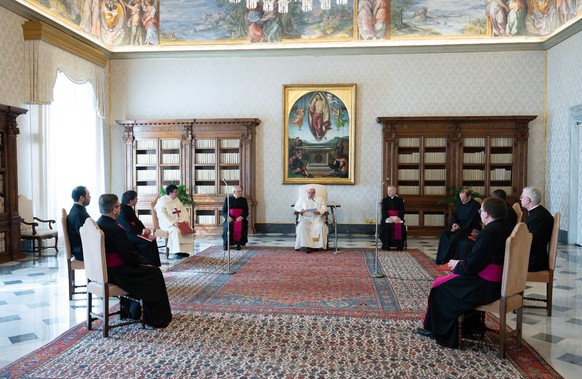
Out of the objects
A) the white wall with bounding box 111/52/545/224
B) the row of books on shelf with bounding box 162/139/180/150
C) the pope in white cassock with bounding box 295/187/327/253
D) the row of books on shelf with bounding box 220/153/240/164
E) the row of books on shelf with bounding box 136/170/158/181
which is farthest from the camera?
the row of books on shelf with bounding box 136/170/158/181

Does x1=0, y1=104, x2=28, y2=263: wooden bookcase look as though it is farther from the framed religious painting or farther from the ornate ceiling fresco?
the framed religious painting

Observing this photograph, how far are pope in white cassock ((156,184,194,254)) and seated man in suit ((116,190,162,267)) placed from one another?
5.03 ft

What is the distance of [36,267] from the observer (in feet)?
27.9

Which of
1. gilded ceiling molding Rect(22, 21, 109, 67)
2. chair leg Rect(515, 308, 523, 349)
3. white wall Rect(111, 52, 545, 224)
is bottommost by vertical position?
chair leg Rect(515, 308, 523, 349)

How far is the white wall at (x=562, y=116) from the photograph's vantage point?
36.1ft

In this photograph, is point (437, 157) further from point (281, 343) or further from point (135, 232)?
point (281, 343)

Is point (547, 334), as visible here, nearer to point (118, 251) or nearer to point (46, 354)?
point (118, 251)

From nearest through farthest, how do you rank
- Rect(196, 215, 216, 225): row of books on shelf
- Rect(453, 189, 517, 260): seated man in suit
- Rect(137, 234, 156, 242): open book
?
1. Rect(137, 234, 156, 242): open book
2. Rect(453, 189, 517, 260): seated man in suit
3. Rect(196, 215, 216, 225): row of books on shelf

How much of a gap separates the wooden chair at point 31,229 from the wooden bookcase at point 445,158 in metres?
7.93

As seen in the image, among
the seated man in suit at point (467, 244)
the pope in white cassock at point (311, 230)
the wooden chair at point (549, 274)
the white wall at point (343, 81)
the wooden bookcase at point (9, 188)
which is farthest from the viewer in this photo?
the white wall at point (343, 81)

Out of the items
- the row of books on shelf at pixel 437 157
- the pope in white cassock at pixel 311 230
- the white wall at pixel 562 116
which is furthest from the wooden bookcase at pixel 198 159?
the white wall at pixel 562 116

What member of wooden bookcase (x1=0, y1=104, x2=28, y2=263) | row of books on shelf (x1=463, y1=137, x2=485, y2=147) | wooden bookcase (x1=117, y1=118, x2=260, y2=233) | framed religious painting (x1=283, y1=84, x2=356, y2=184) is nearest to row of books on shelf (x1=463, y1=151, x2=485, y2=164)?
row of books on shelf (x1=463, y1=137, x2=485, y2=147)

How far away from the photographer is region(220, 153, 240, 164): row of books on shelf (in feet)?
43.0

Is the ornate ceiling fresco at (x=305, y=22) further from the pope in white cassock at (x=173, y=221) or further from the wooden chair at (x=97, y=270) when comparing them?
the wooden chair at (x=97, y=270)
